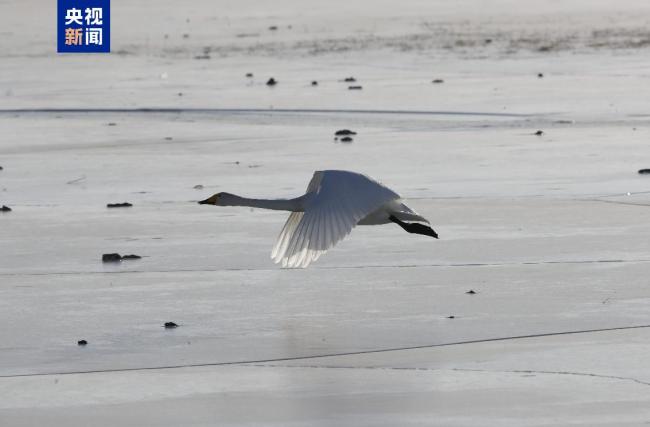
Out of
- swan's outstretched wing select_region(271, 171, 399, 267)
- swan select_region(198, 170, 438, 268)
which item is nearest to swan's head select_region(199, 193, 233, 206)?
swan select_region(198, 170, 438, 268)

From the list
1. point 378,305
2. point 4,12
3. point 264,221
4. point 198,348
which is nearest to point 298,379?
point 198,348

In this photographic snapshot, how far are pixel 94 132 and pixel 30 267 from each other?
7.98 meters

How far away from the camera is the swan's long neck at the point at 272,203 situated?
1030cm

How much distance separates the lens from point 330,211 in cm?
985

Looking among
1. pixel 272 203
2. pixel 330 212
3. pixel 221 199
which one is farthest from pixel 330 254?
pixel 330 212

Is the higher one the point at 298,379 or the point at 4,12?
the point at 298,379

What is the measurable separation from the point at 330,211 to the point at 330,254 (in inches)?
73.8

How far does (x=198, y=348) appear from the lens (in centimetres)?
891

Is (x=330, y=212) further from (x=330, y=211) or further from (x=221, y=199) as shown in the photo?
(x=221, y=199)

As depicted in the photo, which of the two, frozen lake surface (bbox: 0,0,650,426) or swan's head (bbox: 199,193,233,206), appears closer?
frozen lake surface (bbox: 0,0,650,426)

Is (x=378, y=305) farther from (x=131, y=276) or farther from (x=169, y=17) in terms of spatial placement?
(x=169, y=17)

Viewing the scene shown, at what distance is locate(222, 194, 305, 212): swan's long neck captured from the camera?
10305mm

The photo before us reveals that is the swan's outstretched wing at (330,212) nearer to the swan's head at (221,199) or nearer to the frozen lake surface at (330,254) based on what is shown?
the frozen lake surface at (330,254)

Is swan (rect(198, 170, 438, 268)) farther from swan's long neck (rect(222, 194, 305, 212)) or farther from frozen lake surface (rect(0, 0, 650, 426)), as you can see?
frozen lake surface (rect(0, 0, 650, 426))
